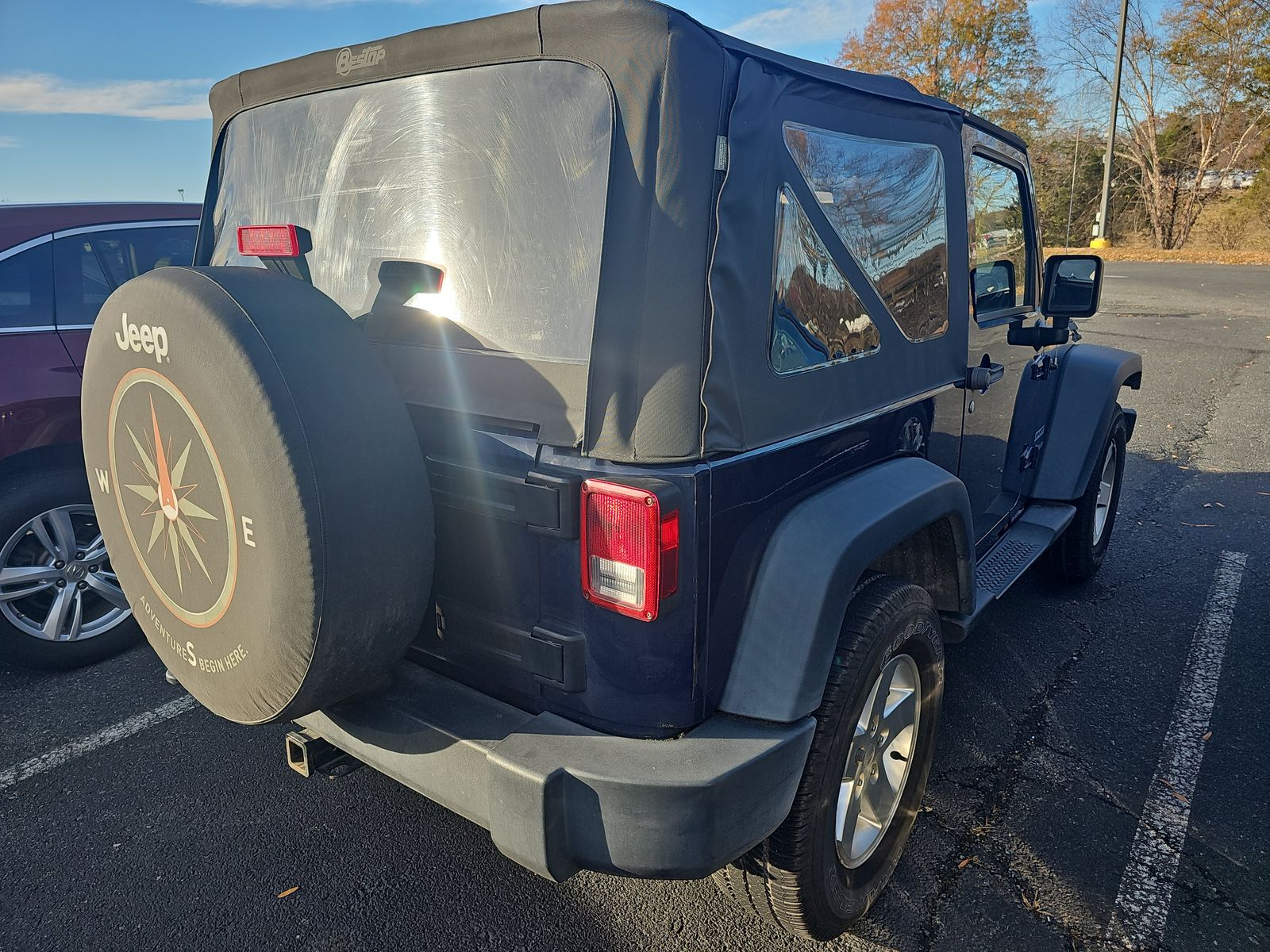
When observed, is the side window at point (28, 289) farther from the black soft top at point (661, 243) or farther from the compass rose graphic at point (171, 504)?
the black soft top at point (661, 243)

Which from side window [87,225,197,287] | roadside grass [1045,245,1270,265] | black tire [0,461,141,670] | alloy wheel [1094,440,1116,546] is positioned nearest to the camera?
black tire [0,461,141,670]

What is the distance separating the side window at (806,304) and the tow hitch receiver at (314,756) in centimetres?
147

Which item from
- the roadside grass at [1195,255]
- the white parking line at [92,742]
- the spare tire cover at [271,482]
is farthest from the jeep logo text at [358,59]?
the roadside grass at [1195,255]

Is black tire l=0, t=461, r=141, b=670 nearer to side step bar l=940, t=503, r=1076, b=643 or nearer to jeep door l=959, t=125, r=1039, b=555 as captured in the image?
side step bar l=940, t=503, r=1076, b=643

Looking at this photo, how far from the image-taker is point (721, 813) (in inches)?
67.8

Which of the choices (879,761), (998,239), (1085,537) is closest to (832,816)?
(879,761)

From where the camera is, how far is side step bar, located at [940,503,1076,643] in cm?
279

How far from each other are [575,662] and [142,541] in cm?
115

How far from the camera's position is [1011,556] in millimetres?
3531

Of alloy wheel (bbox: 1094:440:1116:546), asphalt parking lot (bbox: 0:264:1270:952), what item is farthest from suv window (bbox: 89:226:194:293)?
alloy wheel (bbox: 1094:440:1116:546)

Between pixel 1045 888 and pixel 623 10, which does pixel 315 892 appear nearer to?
pixel 1045 888

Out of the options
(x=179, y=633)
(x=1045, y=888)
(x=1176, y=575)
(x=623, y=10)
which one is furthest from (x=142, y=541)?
(x=1176, y=575)

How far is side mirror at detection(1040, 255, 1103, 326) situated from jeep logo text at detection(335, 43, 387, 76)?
290cm

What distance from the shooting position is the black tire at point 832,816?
199 cm
